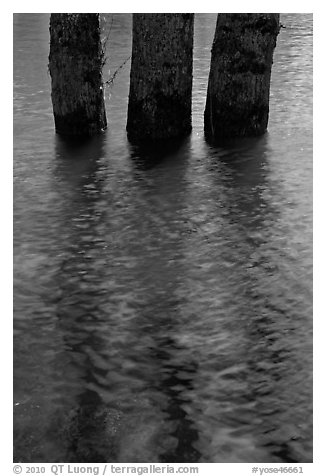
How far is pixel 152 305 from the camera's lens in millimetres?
6531

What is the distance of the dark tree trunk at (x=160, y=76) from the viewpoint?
10289 mm

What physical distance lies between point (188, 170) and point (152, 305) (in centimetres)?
373

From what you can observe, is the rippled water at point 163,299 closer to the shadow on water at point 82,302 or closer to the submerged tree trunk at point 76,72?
the shadow on water at point 82,302

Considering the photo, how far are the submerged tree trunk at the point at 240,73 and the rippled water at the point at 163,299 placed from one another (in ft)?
0.99

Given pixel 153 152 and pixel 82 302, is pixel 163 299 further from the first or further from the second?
pixel 153 152

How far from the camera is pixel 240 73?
10.7 meters

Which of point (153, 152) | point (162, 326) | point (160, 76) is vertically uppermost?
point (160, 76)

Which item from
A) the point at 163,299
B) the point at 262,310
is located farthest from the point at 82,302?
the point at 262,310

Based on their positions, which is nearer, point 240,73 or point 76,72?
point 240,73

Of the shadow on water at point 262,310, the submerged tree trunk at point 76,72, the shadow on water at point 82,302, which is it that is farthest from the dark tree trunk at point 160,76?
the shadow on water at point 262,310

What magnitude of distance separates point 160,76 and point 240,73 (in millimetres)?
1035
